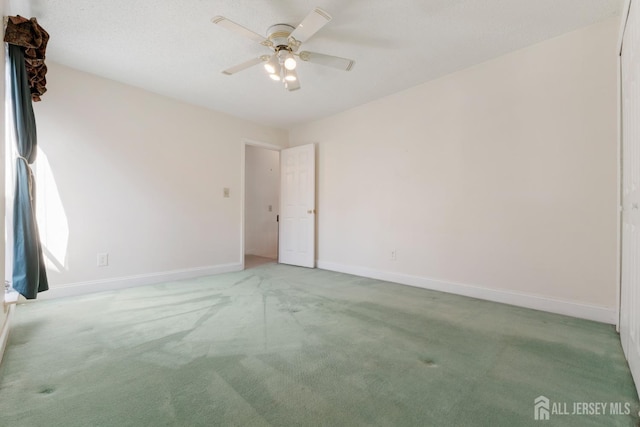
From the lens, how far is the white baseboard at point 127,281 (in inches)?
111

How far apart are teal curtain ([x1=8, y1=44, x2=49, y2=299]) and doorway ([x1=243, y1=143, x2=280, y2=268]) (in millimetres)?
4079

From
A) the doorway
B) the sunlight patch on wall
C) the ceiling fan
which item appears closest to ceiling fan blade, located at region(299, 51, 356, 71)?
the ceiling fan

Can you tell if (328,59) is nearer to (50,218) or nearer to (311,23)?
(311,23)

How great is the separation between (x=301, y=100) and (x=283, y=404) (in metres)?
3.54

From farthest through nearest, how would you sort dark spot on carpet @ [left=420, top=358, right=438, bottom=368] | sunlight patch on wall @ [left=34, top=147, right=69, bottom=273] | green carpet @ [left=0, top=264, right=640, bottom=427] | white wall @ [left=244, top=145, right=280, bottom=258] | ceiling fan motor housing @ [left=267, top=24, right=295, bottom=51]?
white wall @ [left=244, top=145, right=280, bottom=258] → sunlight patch on wall @ [left=34, top=147, right=69, bottom=273] → ceiling fan motor housing @ [left=267, top=24, right=295, bottom=51] → dark spot on carpet @ [left=420, top=358, right=438, bottom=368] → green carpet @ [left=0, top=264, right=640, bottom=427]

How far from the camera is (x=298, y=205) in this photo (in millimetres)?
4773

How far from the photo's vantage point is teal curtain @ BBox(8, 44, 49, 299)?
2084 mm

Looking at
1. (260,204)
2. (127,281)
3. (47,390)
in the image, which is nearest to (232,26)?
(47,390)

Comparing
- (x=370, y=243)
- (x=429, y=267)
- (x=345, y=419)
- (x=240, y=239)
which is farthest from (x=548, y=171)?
(x=240, y=239)

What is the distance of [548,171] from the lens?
2479 millimetres

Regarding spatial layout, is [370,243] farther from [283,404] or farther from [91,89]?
[91,89]

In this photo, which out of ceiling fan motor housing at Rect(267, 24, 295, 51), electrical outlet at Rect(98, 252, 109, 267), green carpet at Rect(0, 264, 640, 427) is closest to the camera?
green carpet at Rect(0, 264, 640, 427)

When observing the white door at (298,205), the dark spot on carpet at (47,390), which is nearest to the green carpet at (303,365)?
the dark spot on carpet at (47,390)

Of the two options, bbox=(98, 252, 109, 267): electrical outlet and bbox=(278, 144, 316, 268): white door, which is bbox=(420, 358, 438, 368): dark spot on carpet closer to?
bbox=(278, 144, 316, 268): white door
